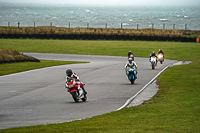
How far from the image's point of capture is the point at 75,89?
15.8 m

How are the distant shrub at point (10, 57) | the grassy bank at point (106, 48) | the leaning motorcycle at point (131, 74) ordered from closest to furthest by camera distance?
the leaning motorcycle at point (131, 74), the distant shrub at point (10, 57), the grassy bank at point (106, 48)

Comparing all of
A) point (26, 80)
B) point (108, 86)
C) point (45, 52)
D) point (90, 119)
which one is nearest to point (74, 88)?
point (90, 119)

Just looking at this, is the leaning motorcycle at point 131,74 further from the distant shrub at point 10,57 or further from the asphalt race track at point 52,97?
the distant shrub at point 10,57

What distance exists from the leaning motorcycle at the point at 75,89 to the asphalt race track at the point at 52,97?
11.5 inches

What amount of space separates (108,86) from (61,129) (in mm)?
10706

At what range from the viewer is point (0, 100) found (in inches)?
651

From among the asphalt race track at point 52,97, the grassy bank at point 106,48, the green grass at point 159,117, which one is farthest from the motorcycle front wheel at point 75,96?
the grassy bank at point 106,48

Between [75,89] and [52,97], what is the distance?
5.90 ft

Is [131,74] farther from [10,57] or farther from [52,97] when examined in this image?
[10,57]

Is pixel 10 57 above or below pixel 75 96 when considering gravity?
above

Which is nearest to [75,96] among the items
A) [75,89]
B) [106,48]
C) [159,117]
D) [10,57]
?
[75,89]

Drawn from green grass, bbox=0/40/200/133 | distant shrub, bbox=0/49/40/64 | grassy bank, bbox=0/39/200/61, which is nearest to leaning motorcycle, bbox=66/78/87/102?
green grass, bbox=0/40/200/133

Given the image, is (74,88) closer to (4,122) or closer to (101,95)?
(101,95)

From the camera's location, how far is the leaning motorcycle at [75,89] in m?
15.7
